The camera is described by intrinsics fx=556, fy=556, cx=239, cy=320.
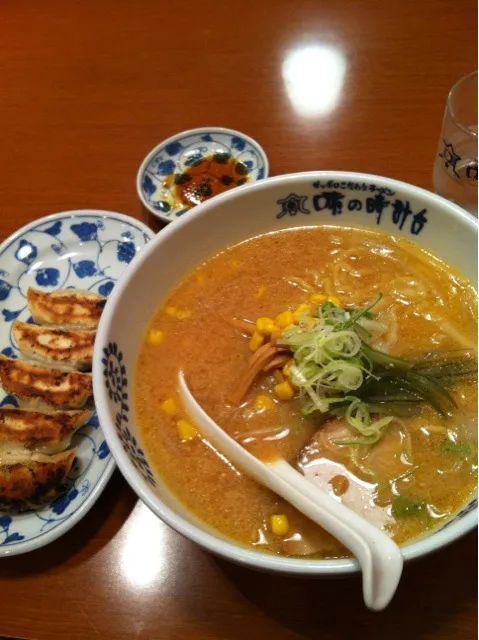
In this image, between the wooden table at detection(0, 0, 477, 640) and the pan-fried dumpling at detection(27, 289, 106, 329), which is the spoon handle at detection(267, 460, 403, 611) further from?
the pan-fried dumpling at detection(27, 289, 106, 329)

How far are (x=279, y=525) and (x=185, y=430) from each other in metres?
0.28

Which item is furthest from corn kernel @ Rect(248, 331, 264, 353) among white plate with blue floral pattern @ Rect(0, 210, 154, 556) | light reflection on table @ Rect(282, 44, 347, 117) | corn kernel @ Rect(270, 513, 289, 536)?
light reflection on table @ Rect(282, 44, 347, 117)

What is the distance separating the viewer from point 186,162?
2.08 m

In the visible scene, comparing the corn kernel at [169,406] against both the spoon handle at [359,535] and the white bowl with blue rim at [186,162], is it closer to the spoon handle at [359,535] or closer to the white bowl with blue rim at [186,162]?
the spoon handle at [359,535]

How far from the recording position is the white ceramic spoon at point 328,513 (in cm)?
83

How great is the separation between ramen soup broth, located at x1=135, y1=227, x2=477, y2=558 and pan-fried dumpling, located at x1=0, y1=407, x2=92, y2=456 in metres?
0.33

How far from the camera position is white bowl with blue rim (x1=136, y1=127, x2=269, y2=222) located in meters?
1.94

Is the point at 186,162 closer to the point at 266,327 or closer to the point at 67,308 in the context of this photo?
the point at 67,308

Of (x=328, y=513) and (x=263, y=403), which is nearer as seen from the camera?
(x=328, y=513)

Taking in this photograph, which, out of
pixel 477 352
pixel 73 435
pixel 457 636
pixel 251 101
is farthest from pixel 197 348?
pixel 251 101

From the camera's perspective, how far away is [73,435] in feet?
5.03

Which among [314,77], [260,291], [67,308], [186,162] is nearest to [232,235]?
[260,291]

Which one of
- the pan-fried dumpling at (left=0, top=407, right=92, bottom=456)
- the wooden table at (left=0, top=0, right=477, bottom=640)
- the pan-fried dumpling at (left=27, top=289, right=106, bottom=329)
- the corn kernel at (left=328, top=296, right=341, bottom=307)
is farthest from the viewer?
the pan-fried dumpling at (left=27, top=289, right=106, bottom=329)

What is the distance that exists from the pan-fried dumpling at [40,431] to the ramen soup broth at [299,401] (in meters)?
0.33
